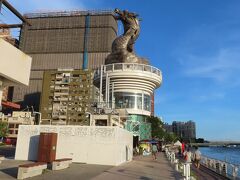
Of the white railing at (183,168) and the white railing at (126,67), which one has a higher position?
the white railing at (126,67)

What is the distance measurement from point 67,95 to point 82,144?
227ft

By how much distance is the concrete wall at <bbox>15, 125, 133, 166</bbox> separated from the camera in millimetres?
20891

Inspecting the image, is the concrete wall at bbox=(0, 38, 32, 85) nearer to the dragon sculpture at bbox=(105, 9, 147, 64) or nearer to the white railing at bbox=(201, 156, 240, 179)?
the white railing at bbox=(201, 156, 240, 179)

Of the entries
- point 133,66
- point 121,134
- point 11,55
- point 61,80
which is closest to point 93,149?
point 121,134

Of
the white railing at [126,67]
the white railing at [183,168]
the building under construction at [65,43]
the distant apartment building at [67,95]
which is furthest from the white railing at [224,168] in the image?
the building under construction at [65,43]

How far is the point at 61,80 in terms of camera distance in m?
92.1

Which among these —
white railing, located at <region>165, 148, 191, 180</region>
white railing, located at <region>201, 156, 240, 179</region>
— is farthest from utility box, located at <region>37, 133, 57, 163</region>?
white railing, located at <region>201, 156, 240, 179</region>

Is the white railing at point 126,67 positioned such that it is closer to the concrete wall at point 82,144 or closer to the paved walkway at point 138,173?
the concrete wall at point 82,144

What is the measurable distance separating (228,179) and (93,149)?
9.30 metres

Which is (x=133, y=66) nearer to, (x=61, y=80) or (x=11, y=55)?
(x=61, y=80)

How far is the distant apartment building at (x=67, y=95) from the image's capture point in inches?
3396

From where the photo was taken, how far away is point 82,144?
21297 mm

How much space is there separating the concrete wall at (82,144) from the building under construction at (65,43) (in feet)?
301

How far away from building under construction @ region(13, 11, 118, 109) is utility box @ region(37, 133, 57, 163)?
3686 inches
